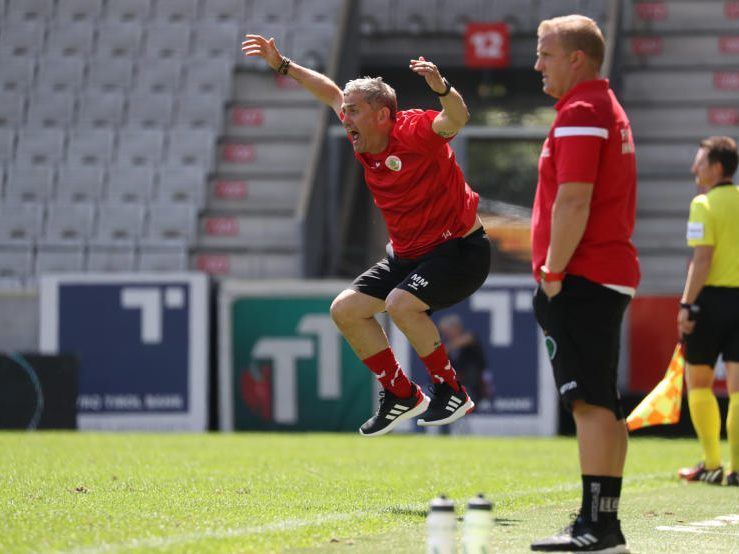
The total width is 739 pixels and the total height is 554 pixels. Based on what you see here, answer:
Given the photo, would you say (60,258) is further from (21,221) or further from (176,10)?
Result: (176,10)

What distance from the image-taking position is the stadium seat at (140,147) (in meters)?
19.0

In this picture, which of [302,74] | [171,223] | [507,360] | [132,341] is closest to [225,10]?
[171,223]

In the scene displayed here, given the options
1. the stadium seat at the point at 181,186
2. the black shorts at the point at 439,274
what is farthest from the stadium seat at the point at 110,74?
the black shorts at the point at 439,274

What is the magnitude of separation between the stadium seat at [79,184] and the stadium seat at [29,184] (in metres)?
0.14

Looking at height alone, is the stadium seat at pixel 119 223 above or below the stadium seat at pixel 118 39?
below

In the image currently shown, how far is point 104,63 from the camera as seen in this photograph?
2034 cm

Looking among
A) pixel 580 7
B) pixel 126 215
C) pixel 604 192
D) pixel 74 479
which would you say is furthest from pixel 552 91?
pixel 580 7

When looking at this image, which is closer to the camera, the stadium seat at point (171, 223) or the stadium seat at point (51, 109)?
the stadium seat at point (171, 223)

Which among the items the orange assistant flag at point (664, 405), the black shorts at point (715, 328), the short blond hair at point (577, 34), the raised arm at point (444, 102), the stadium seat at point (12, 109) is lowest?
the orange assistant flag at point (664, 405)

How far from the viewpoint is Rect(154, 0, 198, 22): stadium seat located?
2081 centimetres

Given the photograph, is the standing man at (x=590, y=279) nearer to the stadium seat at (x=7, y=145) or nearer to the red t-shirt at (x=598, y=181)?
the red t-shirt at (x=598, y=181)

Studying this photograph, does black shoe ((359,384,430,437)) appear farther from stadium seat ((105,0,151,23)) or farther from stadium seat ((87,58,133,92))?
stadium seat ((105,0,151,23))

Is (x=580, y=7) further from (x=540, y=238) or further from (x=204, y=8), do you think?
(x=540, y=238)

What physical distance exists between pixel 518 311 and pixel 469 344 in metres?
0.62
